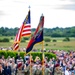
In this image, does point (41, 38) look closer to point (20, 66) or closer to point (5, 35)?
point (20, 66)

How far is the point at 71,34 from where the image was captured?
5032 inches

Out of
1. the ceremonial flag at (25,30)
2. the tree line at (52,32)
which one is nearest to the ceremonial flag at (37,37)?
the ceremonial flag at (25,30)

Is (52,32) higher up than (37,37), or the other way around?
(37,37)

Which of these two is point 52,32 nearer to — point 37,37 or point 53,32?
point 53,32

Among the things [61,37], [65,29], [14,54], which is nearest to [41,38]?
[14,54]

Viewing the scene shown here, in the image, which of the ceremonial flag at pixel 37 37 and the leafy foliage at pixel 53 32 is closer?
the ceremonial flag at pixel 37 37

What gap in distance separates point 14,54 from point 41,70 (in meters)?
24.2

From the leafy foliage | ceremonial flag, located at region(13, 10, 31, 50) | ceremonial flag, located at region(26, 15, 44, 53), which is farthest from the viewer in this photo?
the leafy foliage

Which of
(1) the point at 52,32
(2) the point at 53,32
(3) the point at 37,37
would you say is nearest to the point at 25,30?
(3) the point at 37,37

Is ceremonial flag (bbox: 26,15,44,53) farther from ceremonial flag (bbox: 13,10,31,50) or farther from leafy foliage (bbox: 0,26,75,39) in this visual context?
leafy foliage (bbox: 0,26,75,39)

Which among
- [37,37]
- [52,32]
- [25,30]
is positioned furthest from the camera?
[52,32]

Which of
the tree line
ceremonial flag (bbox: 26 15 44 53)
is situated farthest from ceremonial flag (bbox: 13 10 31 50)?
the tree line

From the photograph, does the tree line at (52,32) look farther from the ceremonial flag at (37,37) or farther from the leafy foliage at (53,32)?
the ceremonial flag at (37,37)

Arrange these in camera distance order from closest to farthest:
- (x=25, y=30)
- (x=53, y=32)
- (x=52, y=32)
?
(x=25, y=30)
(x=53, y=32)
(x=52, y=32)
